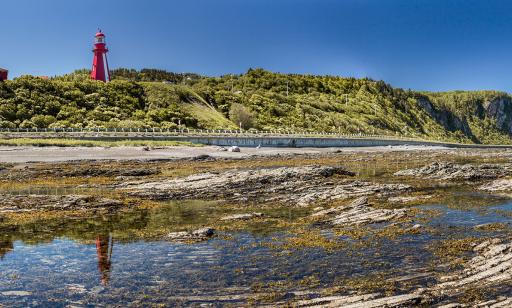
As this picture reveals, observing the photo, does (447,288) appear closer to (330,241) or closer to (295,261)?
(295,261)

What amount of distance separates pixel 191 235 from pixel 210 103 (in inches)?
4143

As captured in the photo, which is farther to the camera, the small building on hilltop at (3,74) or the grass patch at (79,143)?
the small building on hilltop at (3,74)

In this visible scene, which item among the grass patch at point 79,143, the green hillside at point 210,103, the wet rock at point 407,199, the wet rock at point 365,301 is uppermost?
the green hillside at point 210,103

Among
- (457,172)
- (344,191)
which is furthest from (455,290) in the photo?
Result: (457,172)

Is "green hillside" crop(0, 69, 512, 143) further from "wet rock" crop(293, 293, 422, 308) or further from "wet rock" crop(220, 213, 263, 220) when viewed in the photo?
"wet rock" crop(293, 293, 422, 308)

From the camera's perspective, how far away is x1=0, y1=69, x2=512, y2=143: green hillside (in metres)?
82.4

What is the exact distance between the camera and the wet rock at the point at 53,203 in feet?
62.4

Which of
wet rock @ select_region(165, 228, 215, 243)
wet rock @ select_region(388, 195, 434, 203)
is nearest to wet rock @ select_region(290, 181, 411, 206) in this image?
wet rock @ select_region(388, 195, 434, 203)

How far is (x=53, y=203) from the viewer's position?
65.8 feet

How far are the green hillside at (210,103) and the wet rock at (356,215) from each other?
67193 millimetres

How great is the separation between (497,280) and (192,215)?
11.7 m

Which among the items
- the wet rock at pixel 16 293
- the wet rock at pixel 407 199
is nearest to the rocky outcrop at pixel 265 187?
the wet rock at pixel 407 199

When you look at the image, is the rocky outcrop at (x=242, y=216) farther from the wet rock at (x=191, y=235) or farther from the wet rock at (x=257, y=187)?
the wet rock at (x=257, y=187)

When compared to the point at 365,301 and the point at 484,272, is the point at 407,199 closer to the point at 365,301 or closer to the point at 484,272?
the point at 484,272
